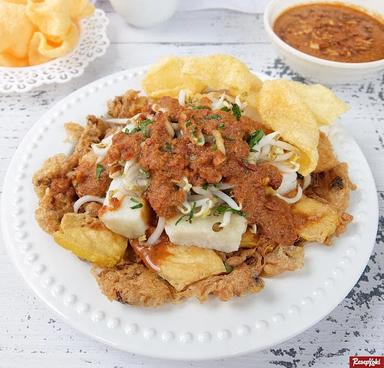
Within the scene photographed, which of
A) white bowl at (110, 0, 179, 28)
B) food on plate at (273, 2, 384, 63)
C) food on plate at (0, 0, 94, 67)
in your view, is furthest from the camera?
white bowl at (110, 0, 179, 28)

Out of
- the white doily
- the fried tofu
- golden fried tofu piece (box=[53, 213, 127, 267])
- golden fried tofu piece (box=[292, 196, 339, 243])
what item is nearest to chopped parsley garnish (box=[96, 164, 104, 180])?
golden fried tofu piece (box=[53, 213, 127, 267])

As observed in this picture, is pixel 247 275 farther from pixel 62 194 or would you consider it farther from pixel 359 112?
pixel 359 112

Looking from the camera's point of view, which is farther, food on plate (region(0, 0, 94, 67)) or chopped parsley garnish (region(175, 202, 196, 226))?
food on plate (region(0, 0, 94, 67))

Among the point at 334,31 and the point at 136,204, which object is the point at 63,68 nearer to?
the point at 136,204

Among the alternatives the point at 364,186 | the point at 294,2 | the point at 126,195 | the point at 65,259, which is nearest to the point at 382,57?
the point at 294,2

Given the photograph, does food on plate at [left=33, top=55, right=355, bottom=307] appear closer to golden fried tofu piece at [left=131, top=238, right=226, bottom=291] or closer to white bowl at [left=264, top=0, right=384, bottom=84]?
golden fried tofu piece at [left=131, top=238, right=226, bottom=291]

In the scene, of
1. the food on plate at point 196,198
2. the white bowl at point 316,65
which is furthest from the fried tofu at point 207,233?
the white bowl at point 316,65

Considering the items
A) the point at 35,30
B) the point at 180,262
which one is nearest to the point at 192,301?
the point at 180,262

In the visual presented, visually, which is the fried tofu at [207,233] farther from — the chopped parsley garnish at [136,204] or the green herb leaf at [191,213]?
the chopped parsley garnish at [136,204]
